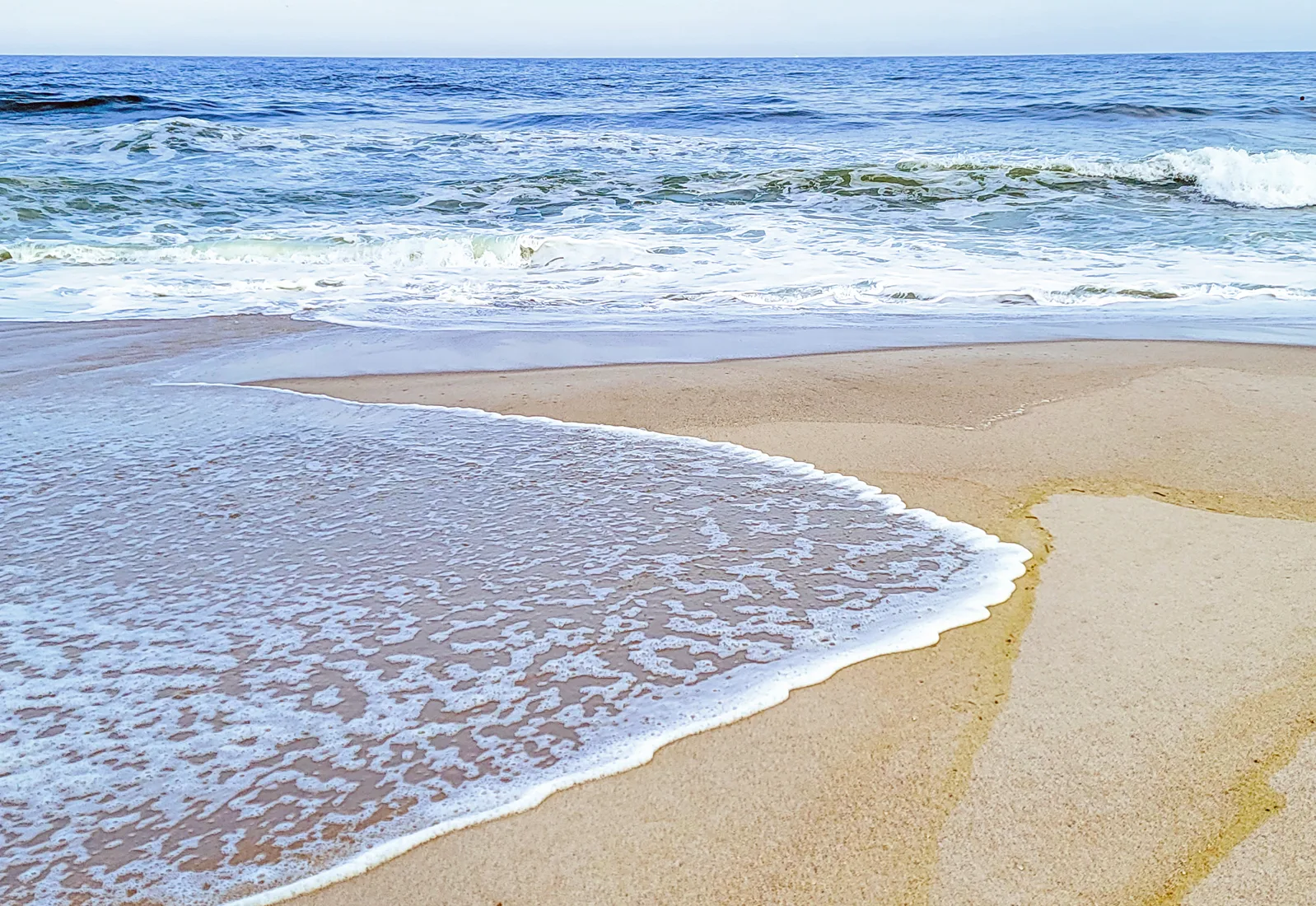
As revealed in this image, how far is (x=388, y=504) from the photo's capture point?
10.6ft

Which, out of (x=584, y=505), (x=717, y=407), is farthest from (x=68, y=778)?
(x=717, y=407)

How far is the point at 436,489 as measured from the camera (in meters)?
3.37

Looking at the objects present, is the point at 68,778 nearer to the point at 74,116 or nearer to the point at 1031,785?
the point at 1031,785

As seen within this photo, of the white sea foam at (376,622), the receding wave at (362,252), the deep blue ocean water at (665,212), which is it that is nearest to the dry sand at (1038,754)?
the white sea foam at (376,622)

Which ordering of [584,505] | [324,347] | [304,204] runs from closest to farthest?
[584,505] → [324,347] → [304,204]

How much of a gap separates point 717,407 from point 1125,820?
9.01 feet

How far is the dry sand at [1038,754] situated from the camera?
1666mm

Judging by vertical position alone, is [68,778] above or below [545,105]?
below

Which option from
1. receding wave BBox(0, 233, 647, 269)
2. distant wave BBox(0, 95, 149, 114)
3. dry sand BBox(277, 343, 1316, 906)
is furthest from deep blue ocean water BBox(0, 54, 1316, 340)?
dry sand BBox(277, 343, 1316, 906)

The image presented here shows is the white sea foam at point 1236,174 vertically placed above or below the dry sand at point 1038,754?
above

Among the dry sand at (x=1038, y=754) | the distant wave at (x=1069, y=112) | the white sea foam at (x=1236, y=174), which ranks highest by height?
the distant wave at (x=1069, y=112)

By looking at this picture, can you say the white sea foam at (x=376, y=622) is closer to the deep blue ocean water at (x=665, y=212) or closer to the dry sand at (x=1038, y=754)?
the dry sand at (x=1038, y=754)

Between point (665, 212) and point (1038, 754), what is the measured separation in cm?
965

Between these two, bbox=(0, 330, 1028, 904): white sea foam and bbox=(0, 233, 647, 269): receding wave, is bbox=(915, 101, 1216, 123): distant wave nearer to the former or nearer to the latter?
bbox=(0, 233, 647, 269): receding wave
